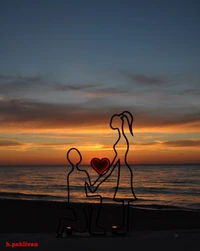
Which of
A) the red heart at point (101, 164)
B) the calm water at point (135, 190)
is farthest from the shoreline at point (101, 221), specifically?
the calm water at point (135, 190)

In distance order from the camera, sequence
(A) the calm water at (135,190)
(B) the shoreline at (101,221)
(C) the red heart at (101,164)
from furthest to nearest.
A: (A) the calm water at (135,190) → (B) the shoreline at (101,221) → (C) the red heart at (101,164)

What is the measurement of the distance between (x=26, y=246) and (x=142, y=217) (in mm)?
8355

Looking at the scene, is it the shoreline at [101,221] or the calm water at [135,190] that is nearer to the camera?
the shoreline at [101,221]

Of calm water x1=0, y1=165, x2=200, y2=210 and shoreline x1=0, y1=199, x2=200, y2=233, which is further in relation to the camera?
calm water x1=0, y1=165, x2=200, y2=210

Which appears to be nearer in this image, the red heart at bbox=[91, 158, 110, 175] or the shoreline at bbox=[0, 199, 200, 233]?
the red heart at bbox=[91, 158, 110, 175]

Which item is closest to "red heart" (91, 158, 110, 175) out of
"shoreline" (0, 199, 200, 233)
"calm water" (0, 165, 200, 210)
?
"shoreline" (0, 199, 200, 233)

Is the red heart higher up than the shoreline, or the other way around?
the red heart

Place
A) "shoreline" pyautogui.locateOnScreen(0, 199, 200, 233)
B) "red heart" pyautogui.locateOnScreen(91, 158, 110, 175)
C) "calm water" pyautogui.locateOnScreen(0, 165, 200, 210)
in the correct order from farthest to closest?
"calm water" pyautogui.locateOnScreen(0, 165, 200, 210), "shoreline" pyautogui.locateOnScreen(0, 199, 200, 233), "red heart" pyautogui.locateOnScreen(91, 158, 110, 175)

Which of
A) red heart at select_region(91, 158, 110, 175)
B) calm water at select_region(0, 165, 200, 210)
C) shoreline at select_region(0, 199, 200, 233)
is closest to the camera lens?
red heart at select_region(91, 158, 110, 175)

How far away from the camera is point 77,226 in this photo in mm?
11695

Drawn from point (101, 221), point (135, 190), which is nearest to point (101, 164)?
point (101, 221)

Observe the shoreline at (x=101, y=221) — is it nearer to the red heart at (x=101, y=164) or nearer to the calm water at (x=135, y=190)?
the red heart at (x=101, y=164)

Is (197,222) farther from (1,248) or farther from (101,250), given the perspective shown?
(1,248)

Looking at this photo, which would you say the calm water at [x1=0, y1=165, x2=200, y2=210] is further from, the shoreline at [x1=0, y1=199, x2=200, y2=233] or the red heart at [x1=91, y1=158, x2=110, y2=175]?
the red heart at [x1=91, y1=158, x2=110, y2=175]
